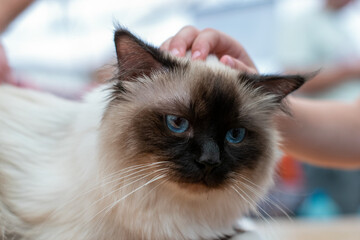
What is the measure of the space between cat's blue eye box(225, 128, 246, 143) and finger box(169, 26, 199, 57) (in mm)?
279

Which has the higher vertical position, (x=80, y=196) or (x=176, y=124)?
(x=176, y=124)

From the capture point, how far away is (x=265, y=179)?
1.15 metres

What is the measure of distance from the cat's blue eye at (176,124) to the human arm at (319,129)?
0.37m

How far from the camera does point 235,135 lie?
1.08 meters

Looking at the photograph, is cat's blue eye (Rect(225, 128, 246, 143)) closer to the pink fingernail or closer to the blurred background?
the pink fingernail

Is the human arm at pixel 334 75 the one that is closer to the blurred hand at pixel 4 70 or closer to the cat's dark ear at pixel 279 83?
the cat's dark ear at pixel 279 83

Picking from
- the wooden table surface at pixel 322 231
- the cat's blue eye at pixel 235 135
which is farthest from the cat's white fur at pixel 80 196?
the wooden table surface at pixel 322 231

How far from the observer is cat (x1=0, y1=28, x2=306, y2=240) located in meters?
1.00

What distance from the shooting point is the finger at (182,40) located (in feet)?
3.85

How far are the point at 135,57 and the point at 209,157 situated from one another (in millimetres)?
331

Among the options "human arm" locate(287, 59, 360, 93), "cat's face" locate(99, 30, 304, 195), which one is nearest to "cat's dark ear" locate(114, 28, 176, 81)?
"cat's face" locate(99, 30, 304, 195)

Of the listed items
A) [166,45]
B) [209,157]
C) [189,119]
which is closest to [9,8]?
[166,45]

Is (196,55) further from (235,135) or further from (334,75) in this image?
(334,75)

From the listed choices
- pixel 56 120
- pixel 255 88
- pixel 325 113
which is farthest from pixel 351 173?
pixel 56 120
